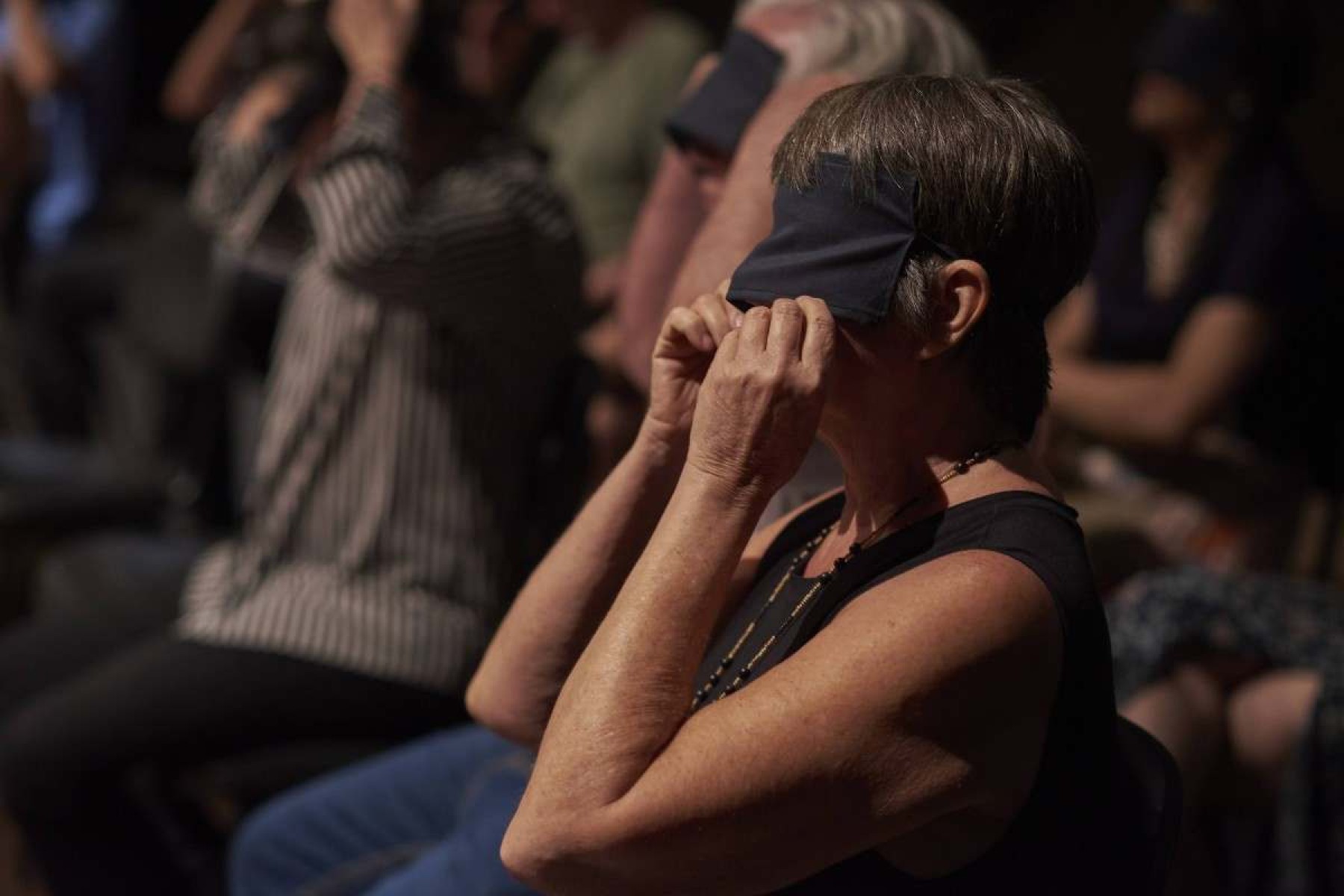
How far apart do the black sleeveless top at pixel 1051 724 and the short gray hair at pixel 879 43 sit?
0.55m

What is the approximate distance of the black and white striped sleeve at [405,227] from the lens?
6.38 feet

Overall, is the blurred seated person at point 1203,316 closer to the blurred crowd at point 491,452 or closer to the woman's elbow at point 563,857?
the blurred crowd at point 491,452

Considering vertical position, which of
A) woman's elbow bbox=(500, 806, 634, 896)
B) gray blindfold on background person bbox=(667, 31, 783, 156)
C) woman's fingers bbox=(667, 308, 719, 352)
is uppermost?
woman's fingers bbox=(667, 308, 719, 352)

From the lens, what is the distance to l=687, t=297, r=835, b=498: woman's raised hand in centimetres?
106

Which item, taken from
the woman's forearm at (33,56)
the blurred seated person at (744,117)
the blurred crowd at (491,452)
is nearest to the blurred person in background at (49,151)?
the woman's forearm at (33,56)

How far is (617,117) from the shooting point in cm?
330

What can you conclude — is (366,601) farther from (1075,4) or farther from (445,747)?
(1075,4)

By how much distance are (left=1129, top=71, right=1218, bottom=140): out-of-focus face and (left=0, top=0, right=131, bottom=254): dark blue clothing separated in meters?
2.60

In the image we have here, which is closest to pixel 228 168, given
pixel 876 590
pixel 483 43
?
pixel 483 43

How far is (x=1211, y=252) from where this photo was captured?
Result: 95.6 inches

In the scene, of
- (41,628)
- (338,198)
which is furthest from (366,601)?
(41,628)

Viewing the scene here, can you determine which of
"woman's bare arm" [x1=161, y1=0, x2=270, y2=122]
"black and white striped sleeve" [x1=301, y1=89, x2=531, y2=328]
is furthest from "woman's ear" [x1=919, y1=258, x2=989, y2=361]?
"woman's bare arm" [x1=161, y1=0, x2=270, y2=122]

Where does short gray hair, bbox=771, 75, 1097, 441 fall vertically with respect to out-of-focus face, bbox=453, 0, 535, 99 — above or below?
above

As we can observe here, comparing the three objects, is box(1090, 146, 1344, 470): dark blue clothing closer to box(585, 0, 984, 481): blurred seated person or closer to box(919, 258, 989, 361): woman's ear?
box(585, 0, 984, 481): blurred seated person
